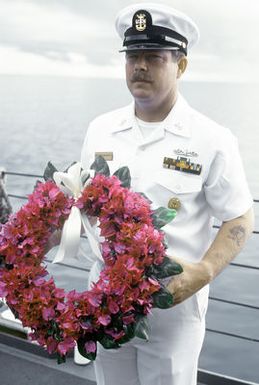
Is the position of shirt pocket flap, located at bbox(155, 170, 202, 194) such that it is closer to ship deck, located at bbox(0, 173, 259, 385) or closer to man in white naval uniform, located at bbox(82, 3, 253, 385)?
man in white naval uniform, located at bbox(82, 3, 253, 385)

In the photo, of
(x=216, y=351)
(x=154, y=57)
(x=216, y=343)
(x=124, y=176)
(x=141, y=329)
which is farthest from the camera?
(x=216, y=343)

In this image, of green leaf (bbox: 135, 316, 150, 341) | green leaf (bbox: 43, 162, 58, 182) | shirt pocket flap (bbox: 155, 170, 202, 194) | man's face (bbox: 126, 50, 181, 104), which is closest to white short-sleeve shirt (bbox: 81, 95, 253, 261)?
shirt pocket flap (bbox: 155, 170, 202, 194)

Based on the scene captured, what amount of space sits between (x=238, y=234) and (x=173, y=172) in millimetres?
264

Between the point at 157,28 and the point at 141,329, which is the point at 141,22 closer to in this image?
the point at 157,28

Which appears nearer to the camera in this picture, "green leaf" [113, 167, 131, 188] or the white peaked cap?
"green leaf" [113, 167, 131, 188]

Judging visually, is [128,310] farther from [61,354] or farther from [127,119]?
[127,119]

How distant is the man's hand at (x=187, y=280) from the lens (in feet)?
4.25

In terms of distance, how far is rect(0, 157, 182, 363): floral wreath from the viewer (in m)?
1.21

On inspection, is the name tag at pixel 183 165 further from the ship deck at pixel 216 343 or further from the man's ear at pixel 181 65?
the ship deck at pixel 216 343

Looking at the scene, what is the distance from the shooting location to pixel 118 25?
5.45 feet

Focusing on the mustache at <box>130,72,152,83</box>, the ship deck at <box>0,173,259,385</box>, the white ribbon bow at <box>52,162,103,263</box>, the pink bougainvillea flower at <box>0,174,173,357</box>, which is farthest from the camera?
the ship deck at <box>0,173,259,385</box>

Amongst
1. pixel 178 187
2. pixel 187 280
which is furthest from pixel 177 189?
pixel 187 280

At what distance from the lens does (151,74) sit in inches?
56.6

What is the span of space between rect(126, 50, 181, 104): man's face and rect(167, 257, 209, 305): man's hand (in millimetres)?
473
